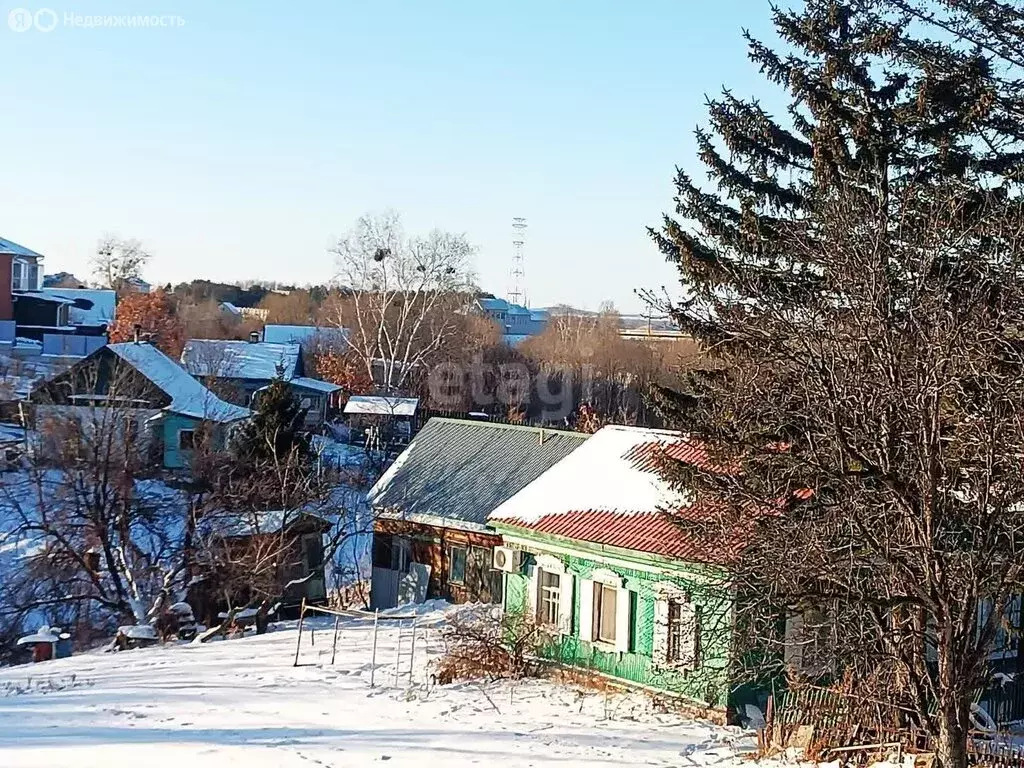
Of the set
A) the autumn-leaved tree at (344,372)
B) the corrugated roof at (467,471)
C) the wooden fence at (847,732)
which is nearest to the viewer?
the wooden fence at (847,732)

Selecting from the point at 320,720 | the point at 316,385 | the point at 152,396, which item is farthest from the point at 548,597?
the point at 316,385

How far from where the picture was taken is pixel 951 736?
8.95 meters

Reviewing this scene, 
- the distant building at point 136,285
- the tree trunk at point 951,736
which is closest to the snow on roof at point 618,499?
the tree trunk at point 951,736

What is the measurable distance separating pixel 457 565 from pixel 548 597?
6234mm

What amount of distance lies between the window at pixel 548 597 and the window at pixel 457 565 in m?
5.93

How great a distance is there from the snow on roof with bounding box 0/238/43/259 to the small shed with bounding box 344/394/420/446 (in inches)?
999

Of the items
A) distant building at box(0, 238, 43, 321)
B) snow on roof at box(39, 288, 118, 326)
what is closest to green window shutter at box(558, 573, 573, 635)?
distant building at box(0, 238, 43, 321)

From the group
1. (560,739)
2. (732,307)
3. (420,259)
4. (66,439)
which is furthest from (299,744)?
(420,259)

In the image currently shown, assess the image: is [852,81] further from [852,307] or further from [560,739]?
[560,739]

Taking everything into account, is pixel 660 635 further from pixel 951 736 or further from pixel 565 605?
pixel 951 736

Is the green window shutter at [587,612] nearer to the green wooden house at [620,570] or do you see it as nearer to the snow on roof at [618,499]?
the green wooden house at [620,570]

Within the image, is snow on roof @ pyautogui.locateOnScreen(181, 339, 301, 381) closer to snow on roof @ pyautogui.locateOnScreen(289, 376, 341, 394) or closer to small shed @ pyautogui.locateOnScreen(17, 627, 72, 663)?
snow on roof @ pyautogui.locateOnScreen(289, 376, 341, 394)

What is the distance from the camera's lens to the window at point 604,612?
15664 millimetres

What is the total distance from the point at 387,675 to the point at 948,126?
10.8 m
